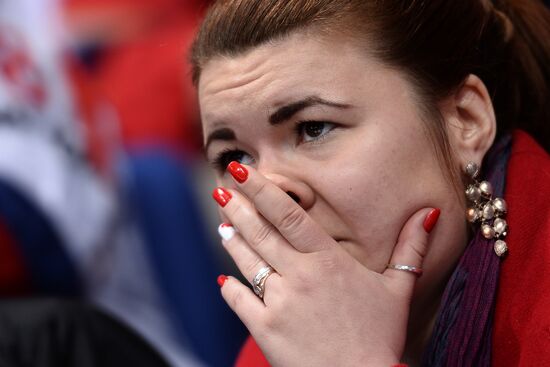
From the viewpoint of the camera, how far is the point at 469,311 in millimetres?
1162

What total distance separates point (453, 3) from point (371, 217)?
1.06 ft

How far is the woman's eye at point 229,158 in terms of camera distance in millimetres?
1285

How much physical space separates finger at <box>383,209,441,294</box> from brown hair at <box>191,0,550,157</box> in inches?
3.5

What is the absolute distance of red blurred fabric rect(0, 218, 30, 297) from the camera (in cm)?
213

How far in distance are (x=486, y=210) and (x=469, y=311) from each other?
0.46 ft

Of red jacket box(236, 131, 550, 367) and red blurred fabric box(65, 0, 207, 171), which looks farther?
red blurred fabric box(65, 0, 207, 171)

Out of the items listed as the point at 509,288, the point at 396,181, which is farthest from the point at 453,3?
the point at 509,288

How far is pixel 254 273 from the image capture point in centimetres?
120

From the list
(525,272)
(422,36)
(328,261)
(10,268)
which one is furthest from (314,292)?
(10,268)

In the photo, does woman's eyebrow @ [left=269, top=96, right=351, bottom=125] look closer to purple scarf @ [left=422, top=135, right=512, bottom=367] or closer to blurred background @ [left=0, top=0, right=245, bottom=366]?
purple scarf @ [left=422, top=135, right=512, bottom=367]

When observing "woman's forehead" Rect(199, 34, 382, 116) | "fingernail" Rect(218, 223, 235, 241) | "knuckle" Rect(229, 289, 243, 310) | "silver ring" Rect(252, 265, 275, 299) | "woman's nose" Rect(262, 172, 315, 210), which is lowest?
"knuckle" Rect(229, 289, 243, 310)

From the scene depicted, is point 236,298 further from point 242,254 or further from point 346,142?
point 346,142

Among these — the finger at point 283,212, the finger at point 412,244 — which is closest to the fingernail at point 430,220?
the finger at point 412,244

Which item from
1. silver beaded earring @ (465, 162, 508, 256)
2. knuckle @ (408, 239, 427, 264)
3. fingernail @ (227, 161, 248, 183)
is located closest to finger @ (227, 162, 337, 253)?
fingernail @ (227, 161, 248, 183)
